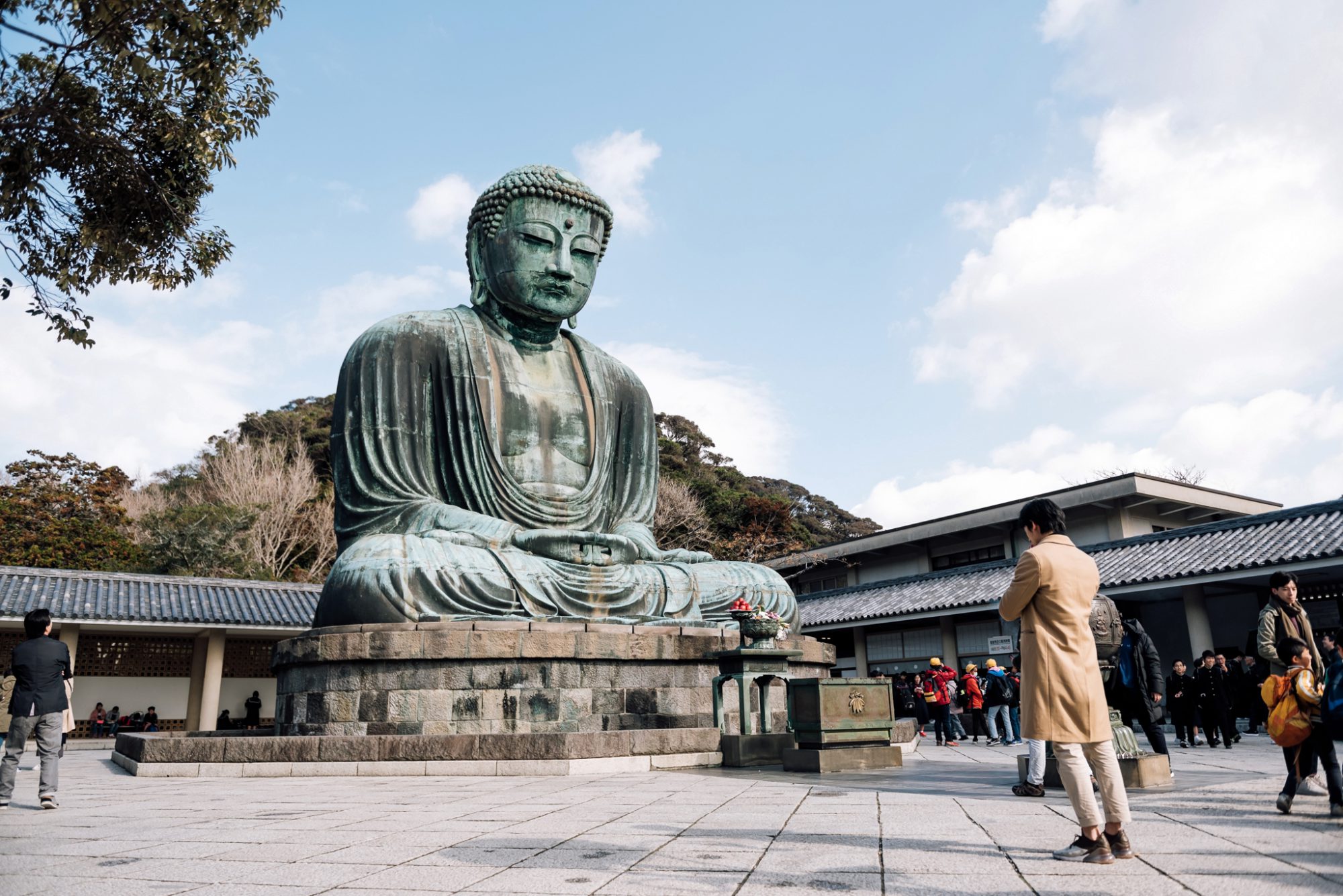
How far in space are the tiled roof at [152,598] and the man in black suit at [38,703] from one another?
11.2 m

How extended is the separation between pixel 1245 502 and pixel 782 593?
16.8 m

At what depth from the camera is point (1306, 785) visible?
5.06m

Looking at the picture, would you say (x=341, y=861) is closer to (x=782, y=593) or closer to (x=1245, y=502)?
(x=782, y=593)

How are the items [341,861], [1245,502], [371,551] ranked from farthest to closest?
[1245,502]
[371,551]
[341,861]

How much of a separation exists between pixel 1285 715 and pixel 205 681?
19155 mm

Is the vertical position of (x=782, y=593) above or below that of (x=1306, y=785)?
above

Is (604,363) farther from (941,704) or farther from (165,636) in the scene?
(165,636)

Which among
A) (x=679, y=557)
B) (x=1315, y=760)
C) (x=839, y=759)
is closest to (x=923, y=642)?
(x=679, y=557)

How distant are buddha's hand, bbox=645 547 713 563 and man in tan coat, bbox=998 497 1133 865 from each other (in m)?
6.43

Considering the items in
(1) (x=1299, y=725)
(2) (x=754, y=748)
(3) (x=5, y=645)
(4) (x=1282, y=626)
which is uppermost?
(3) (x=5, y=645)

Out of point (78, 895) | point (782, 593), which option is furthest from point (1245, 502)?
point (78, 895)

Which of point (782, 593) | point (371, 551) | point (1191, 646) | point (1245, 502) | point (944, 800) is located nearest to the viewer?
point (944, 800)

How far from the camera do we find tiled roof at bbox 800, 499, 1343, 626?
46.3 feet

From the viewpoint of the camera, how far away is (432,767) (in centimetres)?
689
